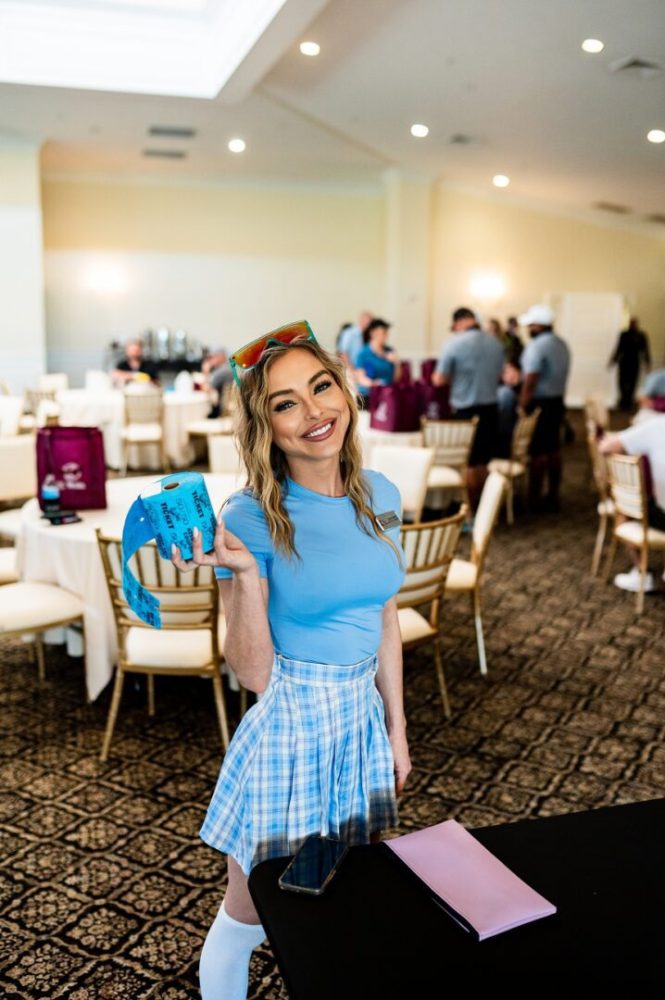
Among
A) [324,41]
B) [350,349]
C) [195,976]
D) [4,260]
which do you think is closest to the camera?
[195,976]

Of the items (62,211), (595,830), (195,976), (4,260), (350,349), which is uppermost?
(62,211)

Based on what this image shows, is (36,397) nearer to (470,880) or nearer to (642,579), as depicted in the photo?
(642,579)

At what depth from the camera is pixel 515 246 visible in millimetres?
15352

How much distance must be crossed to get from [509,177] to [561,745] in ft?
38.0

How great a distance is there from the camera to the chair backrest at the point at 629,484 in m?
4.88

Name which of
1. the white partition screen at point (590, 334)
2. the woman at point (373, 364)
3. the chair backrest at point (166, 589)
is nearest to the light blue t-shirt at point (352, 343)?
the woman at point (373, 364)

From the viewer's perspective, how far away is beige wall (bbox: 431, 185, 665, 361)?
1490cm

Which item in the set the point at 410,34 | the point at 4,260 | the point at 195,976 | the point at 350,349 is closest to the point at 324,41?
the point at 410,34

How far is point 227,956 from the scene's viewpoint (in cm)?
166

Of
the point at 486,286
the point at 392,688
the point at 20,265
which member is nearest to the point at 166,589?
the point at 392,688

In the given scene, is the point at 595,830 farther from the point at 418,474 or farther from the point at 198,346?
the point at 198,346

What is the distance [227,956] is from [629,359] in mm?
15791

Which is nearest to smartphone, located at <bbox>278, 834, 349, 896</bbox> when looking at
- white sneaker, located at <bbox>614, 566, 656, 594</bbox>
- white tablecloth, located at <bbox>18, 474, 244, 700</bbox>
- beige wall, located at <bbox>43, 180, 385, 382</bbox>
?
white tablecloth, located at <bbox>18, 474, 244, 700</bbox>

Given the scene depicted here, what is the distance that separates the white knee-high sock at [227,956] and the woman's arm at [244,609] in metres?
0.43
